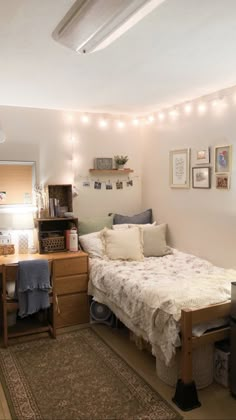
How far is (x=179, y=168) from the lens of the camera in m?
4.06

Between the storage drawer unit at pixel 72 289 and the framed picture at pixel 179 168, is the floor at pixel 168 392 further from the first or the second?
the framed picture at pixel 179 168

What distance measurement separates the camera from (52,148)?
4.22m

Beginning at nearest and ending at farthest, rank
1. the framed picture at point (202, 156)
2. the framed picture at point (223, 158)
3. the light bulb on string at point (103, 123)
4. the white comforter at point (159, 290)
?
1. the white comforter at point (159, 290)
2. the framed picture at point (223, 158)
3. the framed picture at point (202, 156)
4. the light bulb on string at point (103, 123)

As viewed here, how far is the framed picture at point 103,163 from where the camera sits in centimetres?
446

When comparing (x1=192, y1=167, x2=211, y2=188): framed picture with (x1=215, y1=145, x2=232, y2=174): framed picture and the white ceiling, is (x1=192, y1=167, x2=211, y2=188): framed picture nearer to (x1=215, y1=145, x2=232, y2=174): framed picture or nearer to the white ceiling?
(x1=215, y1=145, x2=232, y2=174): framed picture

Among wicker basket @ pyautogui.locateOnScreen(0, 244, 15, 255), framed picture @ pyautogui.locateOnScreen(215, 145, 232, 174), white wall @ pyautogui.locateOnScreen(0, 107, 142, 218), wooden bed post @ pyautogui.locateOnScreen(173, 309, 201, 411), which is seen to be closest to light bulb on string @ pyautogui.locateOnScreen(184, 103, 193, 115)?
framed picture @ pyautogui.locateOnScreen(215, 145, 232, 174)

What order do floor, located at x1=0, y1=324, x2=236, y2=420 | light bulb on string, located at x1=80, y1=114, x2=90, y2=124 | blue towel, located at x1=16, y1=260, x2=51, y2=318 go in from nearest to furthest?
floor, located at x1=0, y1=324, x2=236, y2=420, blue towel, located at x1=16, y1=260, x2=51, y2=318, light bulb on string, located at x1=80, y1=114, x2=90, y2=124

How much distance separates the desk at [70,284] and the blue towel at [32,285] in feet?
0.95

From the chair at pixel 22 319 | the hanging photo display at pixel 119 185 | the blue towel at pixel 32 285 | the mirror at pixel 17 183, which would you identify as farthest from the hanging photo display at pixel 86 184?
the blue towel at pixel 32 285

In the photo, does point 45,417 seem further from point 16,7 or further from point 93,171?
Result: point 93,171

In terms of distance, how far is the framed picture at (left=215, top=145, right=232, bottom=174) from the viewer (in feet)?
11.0

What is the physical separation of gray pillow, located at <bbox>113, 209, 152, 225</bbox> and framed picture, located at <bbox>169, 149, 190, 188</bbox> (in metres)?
0.58

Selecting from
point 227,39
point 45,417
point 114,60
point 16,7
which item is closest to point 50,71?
point 114,60

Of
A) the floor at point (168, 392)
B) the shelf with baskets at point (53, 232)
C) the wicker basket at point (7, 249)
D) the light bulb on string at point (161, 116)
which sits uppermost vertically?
the light bulb on string at point (161, 116)
